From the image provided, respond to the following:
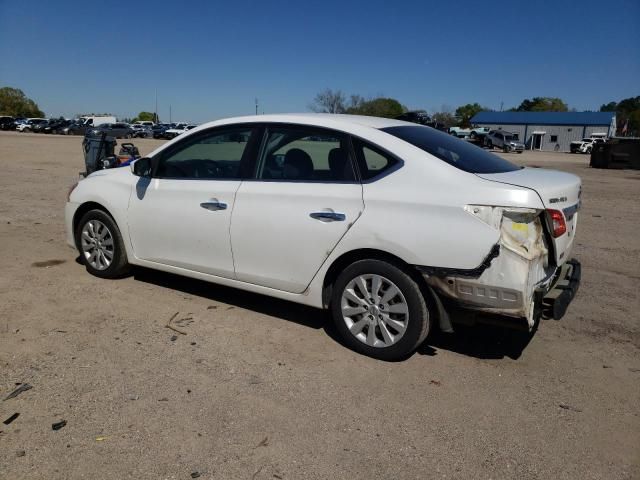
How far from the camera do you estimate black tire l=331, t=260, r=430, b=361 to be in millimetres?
3598

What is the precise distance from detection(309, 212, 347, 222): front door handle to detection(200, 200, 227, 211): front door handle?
855 mm

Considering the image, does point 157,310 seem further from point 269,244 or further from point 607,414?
point 607,414

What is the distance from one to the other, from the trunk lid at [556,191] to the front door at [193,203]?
6.72 ft

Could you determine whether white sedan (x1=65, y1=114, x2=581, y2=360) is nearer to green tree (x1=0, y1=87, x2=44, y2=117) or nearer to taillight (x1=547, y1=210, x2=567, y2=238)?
taillight (x1=547, y1=210, x2=567, y2=238)

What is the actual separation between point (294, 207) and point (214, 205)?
79 centimetres

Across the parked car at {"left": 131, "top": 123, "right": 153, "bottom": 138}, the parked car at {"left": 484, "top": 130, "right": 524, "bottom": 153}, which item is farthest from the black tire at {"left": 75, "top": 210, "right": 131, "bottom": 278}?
the parked car at {"left": 131, "top": 123, "right": 153, "bottom": 138}

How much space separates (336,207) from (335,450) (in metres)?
1.68

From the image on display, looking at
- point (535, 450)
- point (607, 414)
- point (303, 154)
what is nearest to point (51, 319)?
point (303, 154)

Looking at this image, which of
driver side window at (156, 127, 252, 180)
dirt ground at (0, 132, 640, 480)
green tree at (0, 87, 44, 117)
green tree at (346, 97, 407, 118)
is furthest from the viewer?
green tree at (0, 87, 44, 117)

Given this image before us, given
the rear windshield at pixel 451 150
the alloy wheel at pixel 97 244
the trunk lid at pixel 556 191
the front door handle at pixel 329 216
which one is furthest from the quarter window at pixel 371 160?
the alloy wheel at pixel 97 244

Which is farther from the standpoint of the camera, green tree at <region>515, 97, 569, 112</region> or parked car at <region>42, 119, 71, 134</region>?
green tree at <region>515, 97, 569, 112</region>

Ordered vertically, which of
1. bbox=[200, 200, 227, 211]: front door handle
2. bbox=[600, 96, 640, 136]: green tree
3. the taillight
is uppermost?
bbox=[600, 96, 640, 136]: green tree

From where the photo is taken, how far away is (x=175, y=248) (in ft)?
15.5

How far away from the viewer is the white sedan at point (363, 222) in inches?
133
